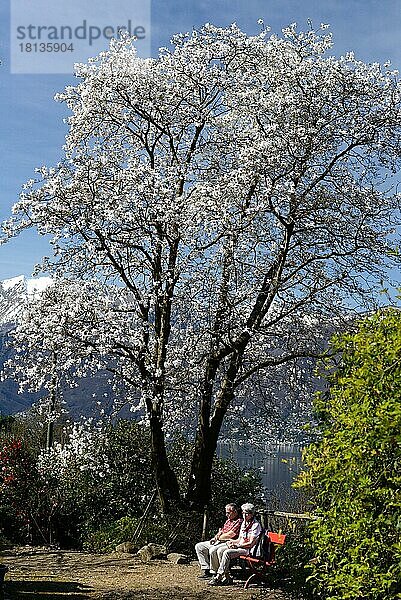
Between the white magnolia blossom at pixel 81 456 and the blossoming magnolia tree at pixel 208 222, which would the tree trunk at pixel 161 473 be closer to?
the blossoming magnolia tree at pixel 208 222

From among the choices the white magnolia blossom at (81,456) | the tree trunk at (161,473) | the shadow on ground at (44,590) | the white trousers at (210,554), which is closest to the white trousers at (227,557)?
the white trousers at (210,554)

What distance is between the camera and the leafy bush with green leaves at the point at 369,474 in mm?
5156

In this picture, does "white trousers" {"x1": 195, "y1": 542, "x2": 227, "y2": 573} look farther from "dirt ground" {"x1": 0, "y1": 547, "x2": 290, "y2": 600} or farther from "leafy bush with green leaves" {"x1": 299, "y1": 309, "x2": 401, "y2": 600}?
"leafy bush with green leaves" {"x1": 299, "y1": 309, "x2": 401, "y2": 600}

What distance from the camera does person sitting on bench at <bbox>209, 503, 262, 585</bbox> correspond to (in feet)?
29.4

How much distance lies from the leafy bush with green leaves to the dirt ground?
3.15 metres

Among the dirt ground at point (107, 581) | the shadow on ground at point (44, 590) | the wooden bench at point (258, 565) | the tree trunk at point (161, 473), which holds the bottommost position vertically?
the dirt ground at point (107, 581)

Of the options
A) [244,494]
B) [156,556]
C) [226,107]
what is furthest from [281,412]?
[226,107]

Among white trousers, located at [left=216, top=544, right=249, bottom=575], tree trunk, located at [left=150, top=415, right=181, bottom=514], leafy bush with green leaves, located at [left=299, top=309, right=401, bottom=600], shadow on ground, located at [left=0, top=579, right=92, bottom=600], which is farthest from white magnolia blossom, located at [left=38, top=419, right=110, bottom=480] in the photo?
leafy bush with green leaves, located at [left=299, top=309, right=401, bottom=600]

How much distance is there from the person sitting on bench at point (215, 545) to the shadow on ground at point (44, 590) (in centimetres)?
156

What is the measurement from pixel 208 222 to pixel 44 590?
19.1ft

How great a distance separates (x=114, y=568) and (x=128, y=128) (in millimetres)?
7716

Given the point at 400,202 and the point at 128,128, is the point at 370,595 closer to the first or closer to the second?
the point at 400,202

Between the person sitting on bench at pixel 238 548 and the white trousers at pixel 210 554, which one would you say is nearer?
the person sitting on bench at pixel 238 548

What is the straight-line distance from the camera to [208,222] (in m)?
11.5
